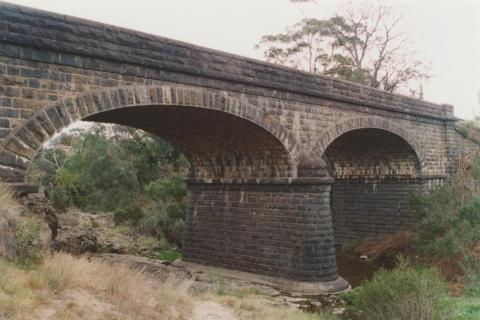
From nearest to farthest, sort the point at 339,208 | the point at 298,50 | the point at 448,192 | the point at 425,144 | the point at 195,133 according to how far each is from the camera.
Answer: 1. the point at 195,133
2. the point at 448,192
3. the point at 425,144
4. the point at 339,208
5. the point at 298,50

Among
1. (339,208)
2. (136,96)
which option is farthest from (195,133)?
(339,208)

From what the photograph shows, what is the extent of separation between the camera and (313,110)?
48.7 feet

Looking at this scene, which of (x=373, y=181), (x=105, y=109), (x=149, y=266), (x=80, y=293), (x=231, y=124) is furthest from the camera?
(x=373, y=181)

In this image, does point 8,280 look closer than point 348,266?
Yes

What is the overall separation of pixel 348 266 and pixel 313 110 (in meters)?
6.71

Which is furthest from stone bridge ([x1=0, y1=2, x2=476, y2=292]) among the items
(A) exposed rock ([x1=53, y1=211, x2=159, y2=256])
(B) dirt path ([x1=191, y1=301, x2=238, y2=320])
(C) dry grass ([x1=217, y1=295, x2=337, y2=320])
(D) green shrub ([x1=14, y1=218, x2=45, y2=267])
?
(C) dry grass ([x1=217, y1=295, x2=337, y2=320])

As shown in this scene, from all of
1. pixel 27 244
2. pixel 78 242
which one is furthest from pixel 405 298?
pixel 78 242

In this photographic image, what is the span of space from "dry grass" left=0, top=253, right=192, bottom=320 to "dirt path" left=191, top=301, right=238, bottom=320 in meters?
0.18

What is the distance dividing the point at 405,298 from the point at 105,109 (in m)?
6.47

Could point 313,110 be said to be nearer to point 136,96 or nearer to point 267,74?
point 267,74

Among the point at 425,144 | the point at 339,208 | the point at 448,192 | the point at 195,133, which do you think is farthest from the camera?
the point at 339,208

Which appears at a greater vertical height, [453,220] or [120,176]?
[120,176]

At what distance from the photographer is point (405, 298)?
8.61 m

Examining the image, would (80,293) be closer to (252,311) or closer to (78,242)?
(252,311)
